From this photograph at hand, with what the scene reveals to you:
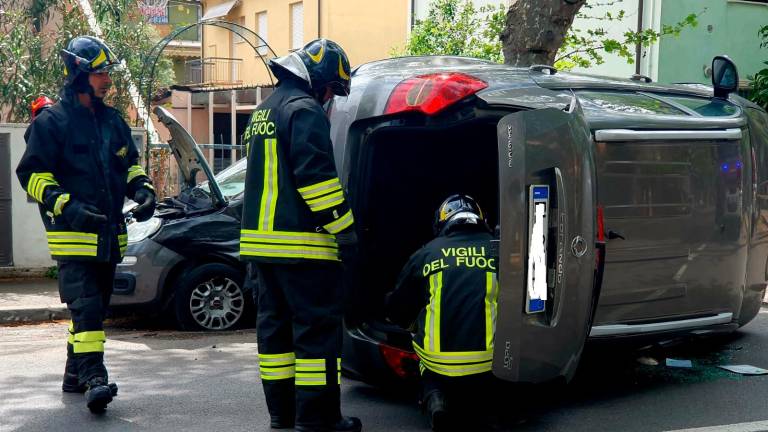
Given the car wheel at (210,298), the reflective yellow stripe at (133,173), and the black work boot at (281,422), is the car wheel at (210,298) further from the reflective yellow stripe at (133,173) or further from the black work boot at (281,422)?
the black work boot at (281,422)

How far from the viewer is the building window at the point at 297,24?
2744cm

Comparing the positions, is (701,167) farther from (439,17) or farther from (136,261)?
(439,17)

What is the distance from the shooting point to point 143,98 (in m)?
14.1

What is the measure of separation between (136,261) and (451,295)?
380 centimetres

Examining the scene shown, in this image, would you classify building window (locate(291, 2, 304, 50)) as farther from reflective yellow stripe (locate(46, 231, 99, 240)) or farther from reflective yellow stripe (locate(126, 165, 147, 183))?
reflective yellow stripe (locate(46, 231, 99, 240))

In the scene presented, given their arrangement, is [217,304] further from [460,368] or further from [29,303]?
[460,368]

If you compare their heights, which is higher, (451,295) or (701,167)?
(701,167)

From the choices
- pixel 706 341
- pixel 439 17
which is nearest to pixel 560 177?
pixel 706 341

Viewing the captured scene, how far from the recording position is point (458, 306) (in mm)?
4965

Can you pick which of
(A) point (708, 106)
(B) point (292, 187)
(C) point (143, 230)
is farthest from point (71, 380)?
(A) point (708, 106)

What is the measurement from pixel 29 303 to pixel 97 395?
4534mm

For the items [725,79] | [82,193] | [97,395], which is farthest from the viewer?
[725,79]

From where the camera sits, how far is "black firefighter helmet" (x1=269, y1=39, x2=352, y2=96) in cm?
489

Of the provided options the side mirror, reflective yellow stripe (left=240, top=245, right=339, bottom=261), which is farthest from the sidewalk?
the side mirror
